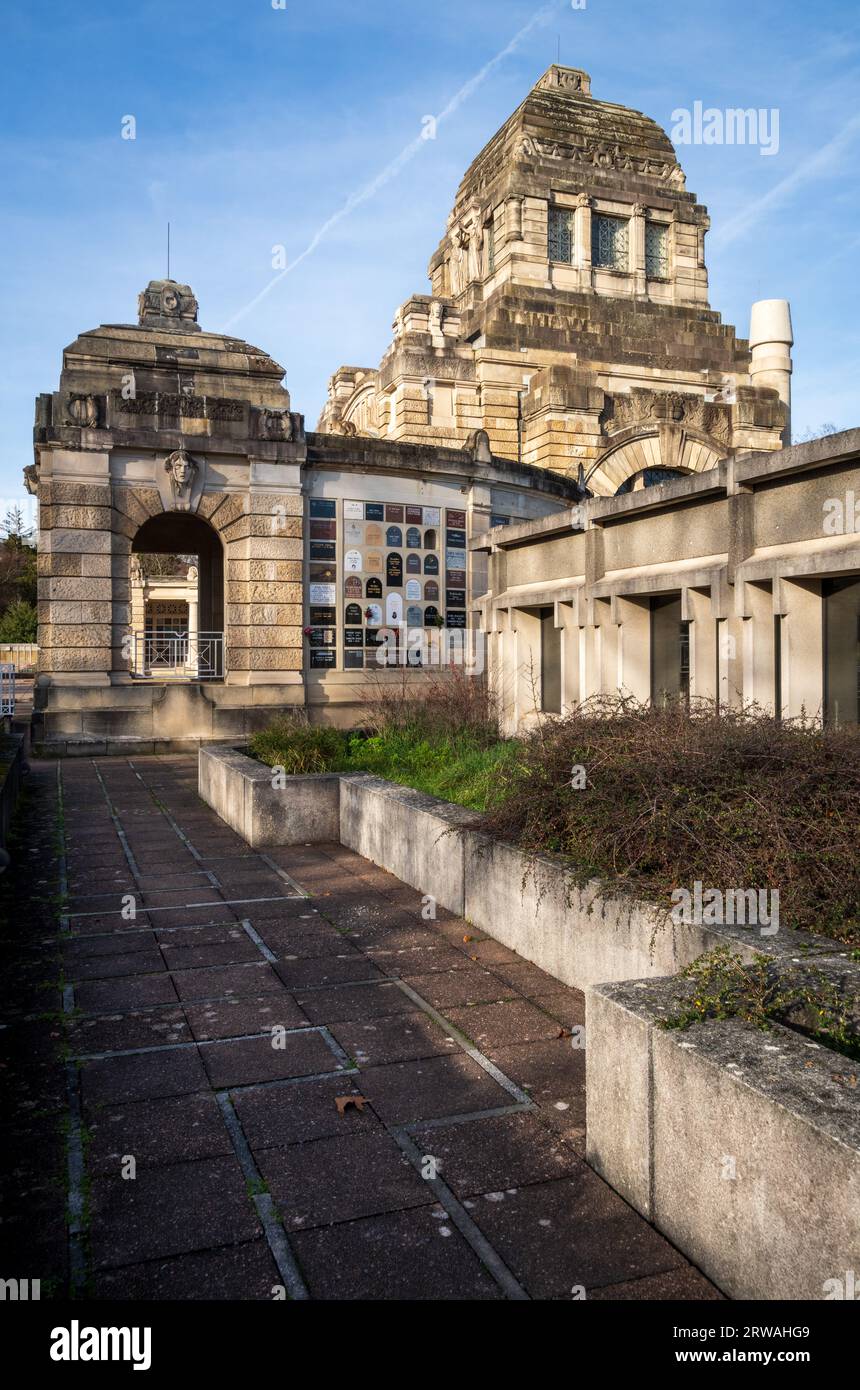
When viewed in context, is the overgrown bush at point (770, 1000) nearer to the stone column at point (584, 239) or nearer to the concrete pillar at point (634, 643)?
the concrete pillar at point (634, 643)

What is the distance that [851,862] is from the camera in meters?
3.99

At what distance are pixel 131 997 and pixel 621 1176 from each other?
9.13 feet

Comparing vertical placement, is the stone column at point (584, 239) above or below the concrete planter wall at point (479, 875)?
above

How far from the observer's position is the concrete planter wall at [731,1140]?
91.7 inches

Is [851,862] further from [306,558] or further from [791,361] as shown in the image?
[791,361]

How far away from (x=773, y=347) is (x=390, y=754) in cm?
2696

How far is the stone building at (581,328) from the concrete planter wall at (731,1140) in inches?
929

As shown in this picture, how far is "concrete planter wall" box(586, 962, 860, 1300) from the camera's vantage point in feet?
7.64

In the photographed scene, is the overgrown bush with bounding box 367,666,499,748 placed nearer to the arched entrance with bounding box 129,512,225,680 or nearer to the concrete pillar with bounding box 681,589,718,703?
the concrete pillar with bounding box 681,589,718,703

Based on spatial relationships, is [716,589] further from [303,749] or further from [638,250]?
[638,250]

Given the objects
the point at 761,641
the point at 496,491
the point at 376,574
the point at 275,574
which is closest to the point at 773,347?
the point at 496,491

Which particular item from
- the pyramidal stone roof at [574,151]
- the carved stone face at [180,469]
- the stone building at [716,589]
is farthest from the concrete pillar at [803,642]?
the pyramidal stone roof at [574,151]

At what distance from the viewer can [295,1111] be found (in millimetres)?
3689
